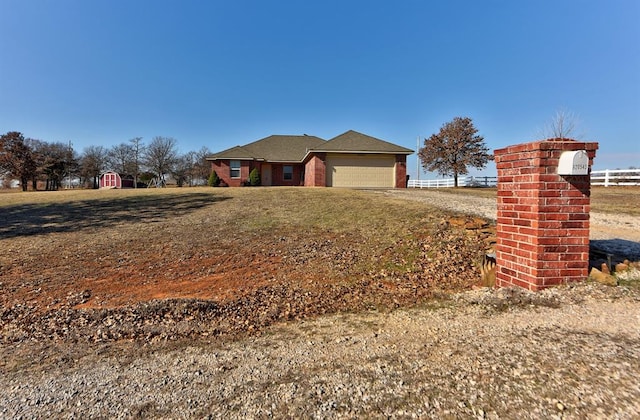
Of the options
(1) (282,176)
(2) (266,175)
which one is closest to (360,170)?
(1) (282,176)

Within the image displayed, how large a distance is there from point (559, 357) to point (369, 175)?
66.7 ft

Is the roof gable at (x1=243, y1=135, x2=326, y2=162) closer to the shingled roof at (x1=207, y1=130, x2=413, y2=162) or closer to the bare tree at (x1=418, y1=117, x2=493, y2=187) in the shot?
the shingled roof at (x1=207, y1=130, x2=413, y2=162)

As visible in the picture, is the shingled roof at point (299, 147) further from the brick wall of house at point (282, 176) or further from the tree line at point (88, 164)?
the tree line at point (88, 164)

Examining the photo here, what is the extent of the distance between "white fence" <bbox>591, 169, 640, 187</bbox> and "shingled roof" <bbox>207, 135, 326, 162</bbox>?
66.8 ft

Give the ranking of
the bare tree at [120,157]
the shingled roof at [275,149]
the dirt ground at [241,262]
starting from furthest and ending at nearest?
1. the bare tree at [120,157]
2. the shingled roof at [275,149]
3. the dirt ground at [241,262]

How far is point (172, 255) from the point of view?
6043 millimetres

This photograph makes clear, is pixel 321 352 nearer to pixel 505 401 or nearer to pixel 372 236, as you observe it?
pixel 505 401

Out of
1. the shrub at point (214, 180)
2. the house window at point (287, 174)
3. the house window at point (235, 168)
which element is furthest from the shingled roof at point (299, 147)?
the shrub at point (214, 180)

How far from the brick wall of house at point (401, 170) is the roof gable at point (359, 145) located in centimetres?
53

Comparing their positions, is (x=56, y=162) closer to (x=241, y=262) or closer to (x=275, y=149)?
(x=275, y=149)

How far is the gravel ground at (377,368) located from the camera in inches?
69.9

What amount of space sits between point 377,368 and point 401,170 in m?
20.9

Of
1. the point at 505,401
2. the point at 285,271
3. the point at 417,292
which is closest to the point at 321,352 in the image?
the point at 505,401

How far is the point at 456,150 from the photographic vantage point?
33.0m
